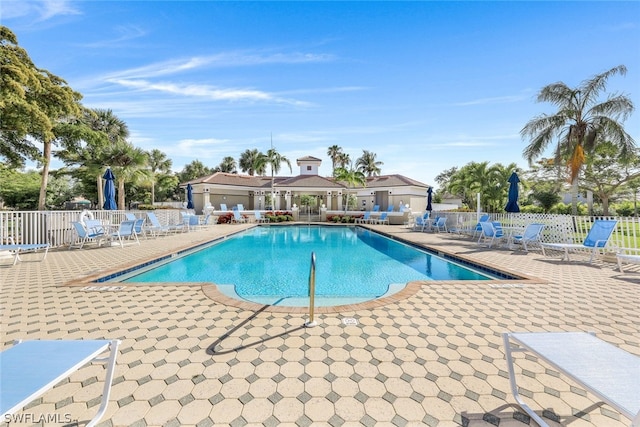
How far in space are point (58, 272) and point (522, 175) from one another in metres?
42.1

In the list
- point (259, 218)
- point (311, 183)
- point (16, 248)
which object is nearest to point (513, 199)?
point (259, 218)

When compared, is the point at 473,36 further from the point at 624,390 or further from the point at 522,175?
the point at 522,175

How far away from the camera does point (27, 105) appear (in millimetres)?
12320

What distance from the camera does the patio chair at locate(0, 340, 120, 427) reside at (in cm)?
149

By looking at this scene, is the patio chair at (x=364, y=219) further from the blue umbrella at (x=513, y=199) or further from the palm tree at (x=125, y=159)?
the palm tree at (x=125, y=159)

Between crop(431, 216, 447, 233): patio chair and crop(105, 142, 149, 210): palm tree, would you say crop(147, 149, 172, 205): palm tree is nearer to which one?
crop(105, 142, 149, 210): palm tree

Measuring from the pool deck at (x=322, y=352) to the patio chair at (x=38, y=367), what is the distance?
53 cm

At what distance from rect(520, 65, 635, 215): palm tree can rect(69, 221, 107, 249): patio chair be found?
2188 cm

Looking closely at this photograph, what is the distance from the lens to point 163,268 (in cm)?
796

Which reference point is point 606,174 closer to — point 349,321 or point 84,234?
point 349,321

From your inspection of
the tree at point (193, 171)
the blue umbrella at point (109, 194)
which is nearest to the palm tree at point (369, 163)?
the tree at point (193, 171)

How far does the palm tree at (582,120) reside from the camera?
1386cm

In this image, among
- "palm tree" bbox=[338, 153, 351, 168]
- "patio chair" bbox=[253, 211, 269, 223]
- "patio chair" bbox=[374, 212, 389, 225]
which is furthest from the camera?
"palm tree" bbox=[338, 153, 351, 168]

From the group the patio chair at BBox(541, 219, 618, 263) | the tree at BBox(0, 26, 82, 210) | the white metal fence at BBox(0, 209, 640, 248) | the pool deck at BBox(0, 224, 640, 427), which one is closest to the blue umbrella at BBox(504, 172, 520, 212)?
the white metal fence at BBox(0, 209, 640, 248)
